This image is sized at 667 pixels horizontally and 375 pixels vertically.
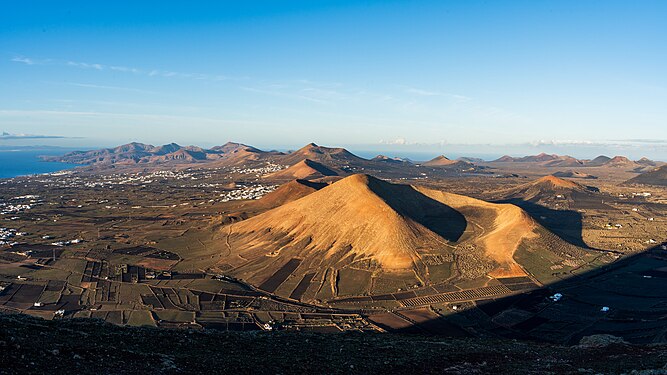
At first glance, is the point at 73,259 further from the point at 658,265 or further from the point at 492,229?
the point at 658,265

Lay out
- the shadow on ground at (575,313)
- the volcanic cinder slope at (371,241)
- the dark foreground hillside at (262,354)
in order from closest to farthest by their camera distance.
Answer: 1. the dark foreground hillside at (262,354)
2. the shadow on ground at (575,313)
3. the volcanic cinder slope at (371,241)

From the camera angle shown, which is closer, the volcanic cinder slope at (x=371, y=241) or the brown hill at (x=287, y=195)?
the volcanic cinder slope at (x=371, y=241)

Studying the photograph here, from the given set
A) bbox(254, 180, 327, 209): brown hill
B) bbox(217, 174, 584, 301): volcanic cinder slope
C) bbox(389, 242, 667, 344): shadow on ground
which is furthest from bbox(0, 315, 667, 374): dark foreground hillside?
bbox(254, 180, 327, 209): brown hill

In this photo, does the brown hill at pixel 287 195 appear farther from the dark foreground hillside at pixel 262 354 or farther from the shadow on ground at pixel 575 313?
the dark foreground hillside at pixel 262 354

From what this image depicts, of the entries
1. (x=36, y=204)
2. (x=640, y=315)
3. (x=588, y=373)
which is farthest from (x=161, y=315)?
(x=36, y=204)

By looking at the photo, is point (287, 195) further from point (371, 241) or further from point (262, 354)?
point (262, 354)

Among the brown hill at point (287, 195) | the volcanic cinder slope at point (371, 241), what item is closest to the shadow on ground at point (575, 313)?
the volcanic cinder slope at point (371, 241)

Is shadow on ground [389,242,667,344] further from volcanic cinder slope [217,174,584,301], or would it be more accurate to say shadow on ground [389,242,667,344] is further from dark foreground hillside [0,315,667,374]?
dark foreground hillside [0,315,667,374]
